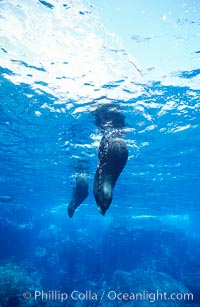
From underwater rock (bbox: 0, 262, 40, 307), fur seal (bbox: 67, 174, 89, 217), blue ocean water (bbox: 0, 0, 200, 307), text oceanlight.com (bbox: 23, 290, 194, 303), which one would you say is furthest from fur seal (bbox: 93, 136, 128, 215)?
text oceanlight.com (bbox: 23, 290, 194, 303)

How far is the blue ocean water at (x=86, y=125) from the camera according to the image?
8352mm

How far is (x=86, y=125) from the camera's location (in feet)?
45.1

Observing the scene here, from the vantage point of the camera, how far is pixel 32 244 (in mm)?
43250

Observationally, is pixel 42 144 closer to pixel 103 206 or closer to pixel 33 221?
pixel 103 206

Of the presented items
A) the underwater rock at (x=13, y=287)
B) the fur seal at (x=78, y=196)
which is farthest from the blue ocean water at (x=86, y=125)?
the fur seal at (x=78, y=196)

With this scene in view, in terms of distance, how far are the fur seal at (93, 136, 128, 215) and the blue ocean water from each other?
190 inches

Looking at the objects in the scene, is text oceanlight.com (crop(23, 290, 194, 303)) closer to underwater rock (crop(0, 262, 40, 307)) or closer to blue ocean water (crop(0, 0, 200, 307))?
blue ocean water (crop(0, 0, 200, 307))

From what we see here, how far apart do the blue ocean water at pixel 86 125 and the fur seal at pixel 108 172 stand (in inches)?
190

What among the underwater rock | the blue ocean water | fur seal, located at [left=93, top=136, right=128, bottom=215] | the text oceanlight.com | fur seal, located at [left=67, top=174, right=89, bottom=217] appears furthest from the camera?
the text oceanlight.com

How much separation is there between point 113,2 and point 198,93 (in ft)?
19.8

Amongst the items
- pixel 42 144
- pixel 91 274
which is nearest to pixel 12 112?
pixel 42 144

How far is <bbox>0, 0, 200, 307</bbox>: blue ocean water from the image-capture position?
8.35 metres

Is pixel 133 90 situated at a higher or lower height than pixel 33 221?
higher

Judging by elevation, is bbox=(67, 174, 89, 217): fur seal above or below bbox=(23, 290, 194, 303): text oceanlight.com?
above
